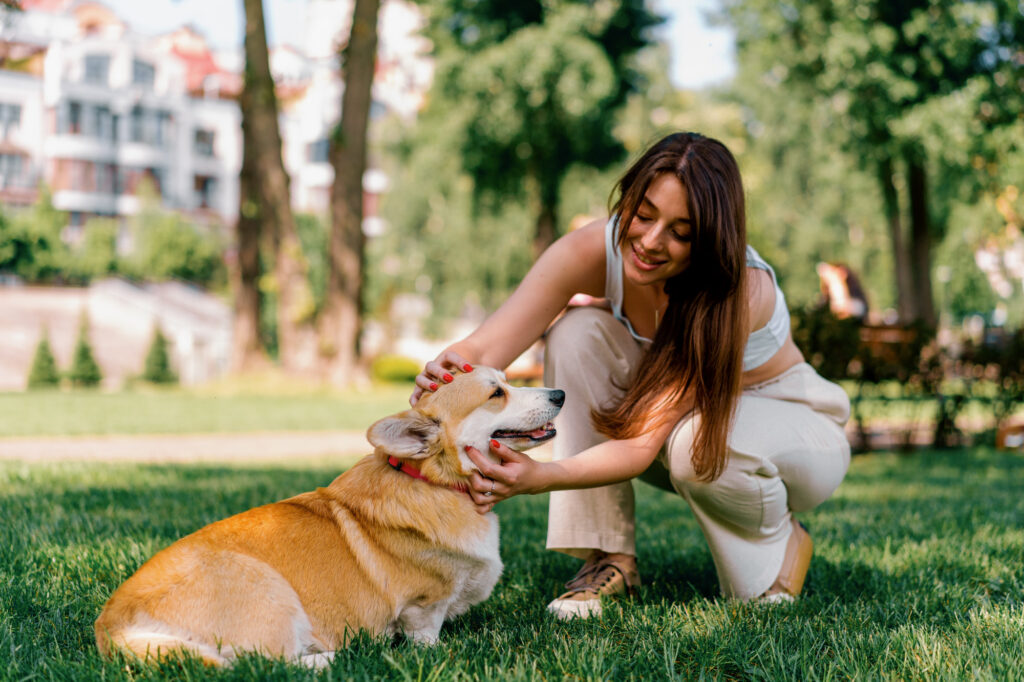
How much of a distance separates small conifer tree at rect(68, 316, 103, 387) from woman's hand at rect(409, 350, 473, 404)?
1862 cm

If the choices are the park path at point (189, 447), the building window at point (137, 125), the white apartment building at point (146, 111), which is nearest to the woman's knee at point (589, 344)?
the park path at point (189, 447)

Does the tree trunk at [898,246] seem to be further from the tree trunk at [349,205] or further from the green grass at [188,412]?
the green grass at [188,412]

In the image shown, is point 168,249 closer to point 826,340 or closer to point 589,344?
point 826,340

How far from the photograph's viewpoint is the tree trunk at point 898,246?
18.6 meters

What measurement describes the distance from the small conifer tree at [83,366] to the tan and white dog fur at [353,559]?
18.6m

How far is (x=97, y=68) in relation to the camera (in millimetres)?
51469

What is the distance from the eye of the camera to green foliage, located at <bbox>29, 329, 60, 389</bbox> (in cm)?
1877

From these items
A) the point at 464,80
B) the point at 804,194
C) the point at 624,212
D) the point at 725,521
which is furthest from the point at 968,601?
the point at 804,194

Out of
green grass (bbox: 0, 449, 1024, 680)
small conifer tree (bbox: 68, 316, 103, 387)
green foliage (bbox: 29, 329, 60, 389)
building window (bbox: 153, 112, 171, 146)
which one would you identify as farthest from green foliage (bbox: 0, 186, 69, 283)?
building window (bbox: 153, 112, 171, 146)

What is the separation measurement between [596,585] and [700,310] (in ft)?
3.65

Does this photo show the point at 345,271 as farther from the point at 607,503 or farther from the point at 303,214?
the point at 303,214

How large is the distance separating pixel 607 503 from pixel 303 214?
49.3 metres

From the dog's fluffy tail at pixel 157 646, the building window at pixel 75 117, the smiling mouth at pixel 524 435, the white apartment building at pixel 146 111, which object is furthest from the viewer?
the building window at pixel 75 117

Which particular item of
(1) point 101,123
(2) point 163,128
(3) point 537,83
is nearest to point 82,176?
(1) point 101,123
